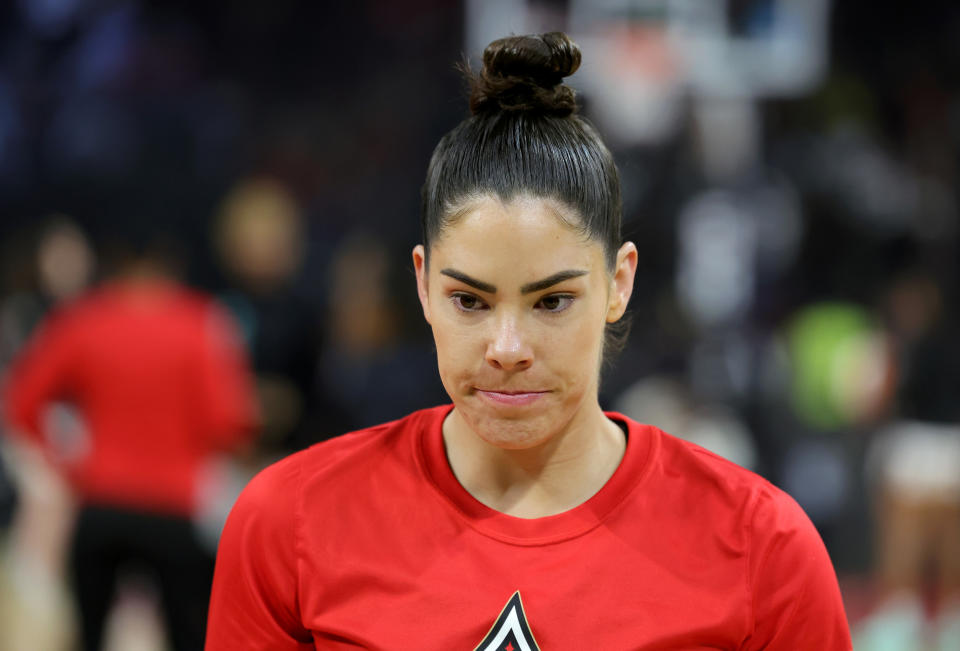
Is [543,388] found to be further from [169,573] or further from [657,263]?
[657,263]

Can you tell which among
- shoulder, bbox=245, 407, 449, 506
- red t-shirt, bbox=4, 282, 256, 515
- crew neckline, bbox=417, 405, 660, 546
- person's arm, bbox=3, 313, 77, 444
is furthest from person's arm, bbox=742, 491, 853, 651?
person's arm, bbox=3, 313, 77, 444

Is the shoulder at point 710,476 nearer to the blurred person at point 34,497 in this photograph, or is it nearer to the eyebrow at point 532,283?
the eyebrow at point 532,283

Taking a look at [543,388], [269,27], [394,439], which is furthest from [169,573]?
[269,27]

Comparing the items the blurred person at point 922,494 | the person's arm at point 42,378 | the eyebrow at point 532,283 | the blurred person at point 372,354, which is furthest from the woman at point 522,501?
the blurred person at point 922,494

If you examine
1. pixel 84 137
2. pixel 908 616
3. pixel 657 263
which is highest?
pixel 84 137

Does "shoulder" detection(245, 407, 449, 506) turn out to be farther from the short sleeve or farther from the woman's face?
the woman's face

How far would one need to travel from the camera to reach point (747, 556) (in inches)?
62.0

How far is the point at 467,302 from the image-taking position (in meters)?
1.56

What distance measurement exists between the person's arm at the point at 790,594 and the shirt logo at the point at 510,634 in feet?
0.98

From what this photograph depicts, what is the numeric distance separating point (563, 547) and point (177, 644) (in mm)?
2459

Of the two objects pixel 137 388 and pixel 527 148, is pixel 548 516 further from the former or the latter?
pixel 137 388

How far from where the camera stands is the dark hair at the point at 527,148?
5.07 ft

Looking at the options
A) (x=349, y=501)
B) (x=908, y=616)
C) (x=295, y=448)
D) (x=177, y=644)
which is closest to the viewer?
(x=349, y=501)

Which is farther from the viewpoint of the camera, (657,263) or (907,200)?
(907,200)
